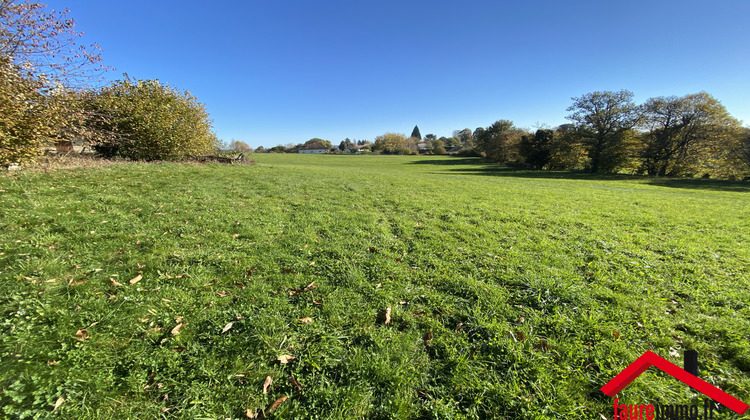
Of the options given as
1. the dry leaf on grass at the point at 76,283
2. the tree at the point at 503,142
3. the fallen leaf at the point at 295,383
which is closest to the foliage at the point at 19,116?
the dry leaf on grass at the point at 76,283

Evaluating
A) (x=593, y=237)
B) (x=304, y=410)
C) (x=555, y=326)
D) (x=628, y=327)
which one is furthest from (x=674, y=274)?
(x=304, y=410)

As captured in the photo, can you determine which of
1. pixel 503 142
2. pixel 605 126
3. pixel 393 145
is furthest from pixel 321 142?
pixel 605 126

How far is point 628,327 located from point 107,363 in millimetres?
5223

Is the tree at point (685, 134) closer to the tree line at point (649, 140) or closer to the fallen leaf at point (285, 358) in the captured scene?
the tree line at point (649, 140)

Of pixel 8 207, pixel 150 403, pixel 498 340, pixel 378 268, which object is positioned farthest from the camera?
pixel 8 207

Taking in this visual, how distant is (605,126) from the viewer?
31.8 meters

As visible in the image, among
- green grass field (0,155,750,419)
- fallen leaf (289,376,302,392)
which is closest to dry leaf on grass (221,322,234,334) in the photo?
green grass field (0,155,750,419)

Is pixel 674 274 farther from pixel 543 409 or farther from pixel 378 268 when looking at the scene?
pixel 378 268

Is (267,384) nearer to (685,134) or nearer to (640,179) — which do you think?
(640,179)

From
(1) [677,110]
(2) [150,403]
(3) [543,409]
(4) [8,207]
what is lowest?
(3) [543,409]

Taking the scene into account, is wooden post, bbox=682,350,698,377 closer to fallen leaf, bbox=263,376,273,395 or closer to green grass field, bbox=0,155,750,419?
green grass field, bbox=0,155,750,419

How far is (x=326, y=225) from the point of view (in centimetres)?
601

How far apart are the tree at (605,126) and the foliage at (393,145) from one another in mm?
51867

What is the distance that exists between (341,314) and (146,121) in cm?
1696
